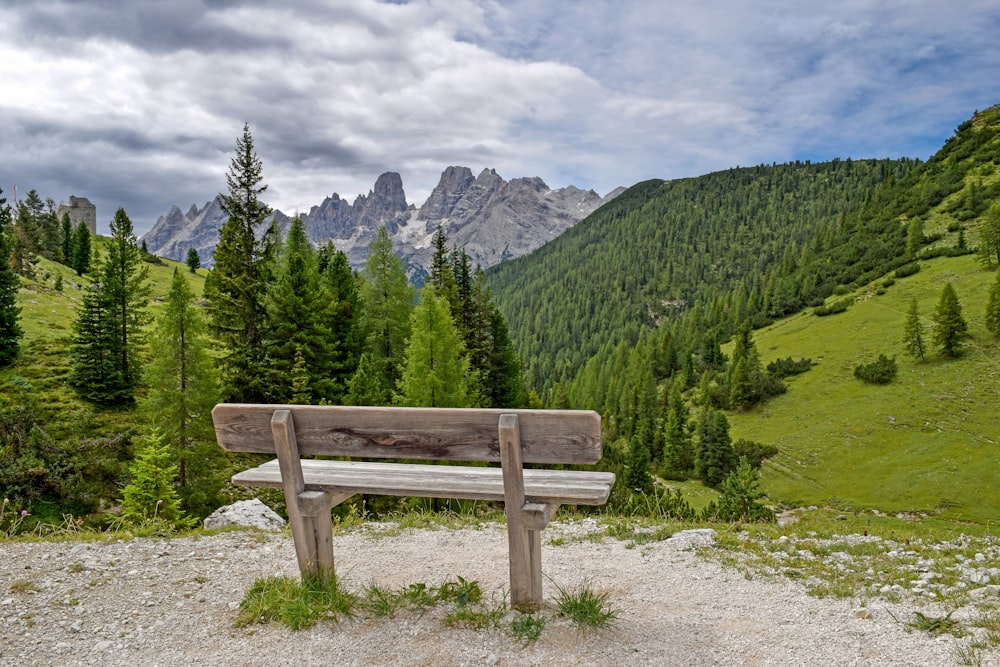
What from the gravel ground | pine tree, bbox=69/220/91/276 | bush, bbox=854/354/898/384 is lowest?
bush, bbox=854/354/898/384

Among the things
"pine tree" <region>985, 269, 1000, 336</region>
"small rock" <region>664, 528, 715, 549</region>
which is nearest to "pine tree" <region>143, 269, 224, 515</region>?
"small rock" <region>664, 528, 715, 549</region>

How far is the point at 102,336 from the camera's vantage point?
28172 mm

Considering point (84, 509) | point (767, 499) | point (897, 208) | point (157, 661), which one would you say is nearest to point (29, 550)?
point (157, 661)

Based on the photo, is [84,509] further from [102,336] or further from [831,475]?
[831,475]

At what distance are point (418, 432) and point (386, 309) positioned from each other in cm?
3142

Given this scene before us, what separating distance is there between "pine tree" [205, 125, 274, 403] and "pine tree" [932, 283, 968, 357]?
6540 cm

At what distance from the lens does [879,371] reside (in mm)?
61938

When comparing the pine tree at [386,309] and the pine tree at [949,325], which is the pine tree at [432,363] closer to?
the pine tree at [386,309]

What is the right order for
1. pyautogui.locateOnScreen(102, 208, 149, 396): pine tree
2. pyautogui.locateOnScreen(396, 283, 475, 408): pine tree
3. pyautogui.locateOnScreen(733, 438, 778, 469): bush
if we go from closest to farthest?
1. pyautogui.locateOnScreen(396, 283, 475, 408): pine tree
2. pyautogui.locateOnScreen(102, 208, 149, 396): pine tree
3. pyautogui.locateOnScreen(733, 438, 778, 469): bush

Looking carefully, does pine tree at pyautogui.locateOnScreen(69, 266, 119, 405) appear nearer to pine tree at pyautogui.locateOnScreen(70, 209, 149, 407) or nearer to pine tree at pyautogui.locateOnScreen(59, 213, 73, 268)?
pine tree at pyautogui.locateOnScreen(70, 209, 149, 407)

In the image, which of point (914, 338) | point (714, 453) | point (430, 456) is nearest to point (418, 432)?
point (430, 456)

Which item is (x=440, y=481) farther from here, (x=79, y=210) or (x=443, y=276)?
(x=79, y=210)

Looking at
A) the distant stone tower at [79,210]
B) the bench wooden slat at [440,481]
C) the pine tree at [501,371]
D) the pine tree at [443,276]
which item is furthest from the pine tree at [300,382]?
the distant stone tower at [79,210]

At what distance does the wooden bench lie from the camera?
4992mm
